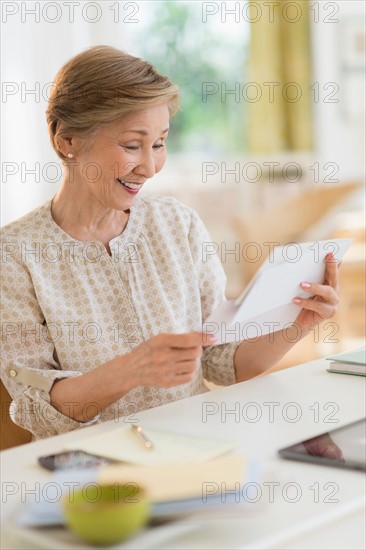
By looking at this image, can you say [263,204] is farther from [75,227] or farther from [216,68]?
[75,227]

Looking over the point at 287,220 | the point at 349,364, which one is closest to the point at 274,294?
the point at 349,364

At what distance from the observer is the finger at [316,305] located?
1.74 metres

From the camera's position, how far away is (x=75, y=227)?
1905mm

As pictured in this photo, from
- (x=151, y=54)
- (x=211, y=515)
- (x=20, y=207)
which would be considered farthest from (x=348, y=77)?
(x=211, y=515)

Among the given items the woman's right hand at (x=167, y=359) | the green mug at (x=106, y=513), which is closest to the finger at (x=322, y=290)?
the woman's right hand at (x=167, y=359)

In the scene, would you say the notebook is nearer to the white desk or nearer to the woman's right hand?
the white desk

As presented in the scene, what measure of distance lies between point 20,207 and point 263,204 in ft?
7.96

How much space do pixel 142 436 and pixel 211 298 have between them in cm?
70

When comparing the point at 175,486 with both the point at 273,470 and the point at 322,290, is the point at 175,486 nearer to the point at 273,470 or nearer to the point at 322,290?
the point at 273,470

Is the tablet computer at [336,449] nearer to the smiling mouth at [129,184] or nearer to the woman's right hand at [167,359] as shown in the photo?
the woman's right hand at [167,359]

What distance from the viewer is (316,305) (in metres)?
1.75

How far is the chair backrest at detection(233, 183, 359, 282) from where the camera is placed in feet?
15.2

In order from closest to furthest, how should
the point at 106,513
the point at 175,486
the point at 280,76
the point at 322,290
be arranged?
the point at 106,513 → the point at 175,486 → the point at 322,290 → the point at 280,76

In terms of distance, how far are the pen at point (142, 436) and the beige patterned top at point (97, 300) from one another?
12.0 inches
